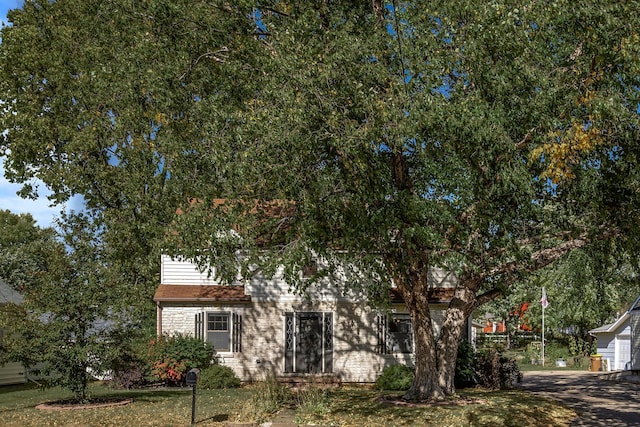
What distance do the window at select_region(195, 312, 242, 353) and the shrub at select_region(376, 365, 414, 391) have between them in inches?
206

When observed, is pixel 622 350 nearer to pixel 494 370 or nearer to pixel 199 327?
pixel 494 370

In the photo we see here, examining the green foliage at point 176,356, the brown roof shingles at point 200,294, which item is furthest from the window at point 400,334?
the green foliage at point 176,356

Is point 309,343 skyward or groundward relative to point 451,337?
Answer: groundward

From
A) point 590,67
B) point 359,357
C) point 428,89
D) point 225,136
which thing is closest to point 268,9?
point 225,136

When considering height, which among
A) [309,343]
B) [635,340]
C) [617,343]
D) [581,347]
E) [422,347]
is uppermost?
[422,347]

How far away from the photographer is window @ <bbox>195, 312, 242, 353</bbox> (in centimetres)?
2467

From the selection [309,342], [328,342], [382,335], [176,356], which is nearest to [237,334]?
[176,356]

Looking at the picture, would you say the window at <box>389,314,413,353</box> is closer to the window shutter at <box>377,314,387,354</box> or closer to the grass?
the window shutter at <box>377,314,387,354</box>

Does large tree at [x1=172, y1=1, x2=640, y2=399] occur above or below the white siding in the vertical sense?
above

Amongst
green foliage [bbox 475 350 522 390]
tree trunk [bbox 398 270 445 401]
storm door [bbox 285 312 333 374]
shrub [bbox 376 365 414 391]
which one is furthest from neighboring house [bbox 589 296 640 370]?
tree trunk [bbox 398 270 445 401]

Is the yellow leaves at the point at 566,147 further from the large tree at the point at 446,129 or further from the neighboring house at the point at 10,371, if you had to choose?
the neighboring house at the point at 10,371

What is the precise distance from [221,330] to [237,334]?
0.61 meters

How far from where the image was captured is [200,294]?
2494 centimetres

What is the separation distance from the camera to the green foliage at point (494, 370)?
73.4ft
